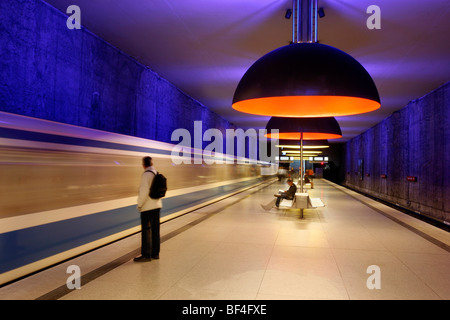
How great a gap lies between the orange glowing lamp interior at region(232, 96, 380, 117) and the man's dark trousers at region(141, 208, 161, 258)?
2.21 meters

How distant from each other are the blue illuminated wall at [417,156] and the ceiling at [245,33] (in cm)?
280

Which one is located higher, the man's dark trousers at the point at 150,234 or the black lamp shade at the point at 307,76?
the black lamp shade at the point at 307,76

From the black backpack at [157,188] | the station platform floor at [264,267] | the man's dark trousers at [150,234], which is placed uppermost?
the black backpack at [157,188]

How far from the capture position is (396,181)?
70.5 feet

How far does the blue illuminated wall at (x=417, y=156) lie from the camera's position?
14180 millimetres

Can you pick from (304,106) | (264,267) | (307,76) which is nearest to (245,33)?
(304,106)

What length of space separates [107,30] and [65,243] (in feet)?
16.6

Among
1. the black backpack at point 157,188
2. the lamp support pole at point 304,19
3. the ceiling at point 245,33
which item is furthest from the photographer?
the ceiling at point 245,33

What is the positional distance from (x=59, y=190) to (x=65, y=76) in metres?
3.11

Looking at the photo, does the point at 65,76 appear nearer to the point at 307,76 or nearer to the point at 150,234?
the point at 150,234

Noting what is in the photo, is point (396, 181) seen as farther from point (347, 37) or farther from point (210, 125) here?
point (347, 37)

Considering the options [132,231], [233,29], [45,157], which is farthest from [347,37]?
[45,157]

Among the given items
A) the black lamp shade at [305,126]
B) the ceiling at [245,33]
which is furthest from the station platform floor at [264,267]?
the ceiling at [245,33]

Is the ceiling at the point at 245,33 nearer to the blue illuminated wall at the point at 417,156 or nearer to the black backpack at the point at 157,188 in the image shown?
the blue illuminated wall at the point at 417,156
